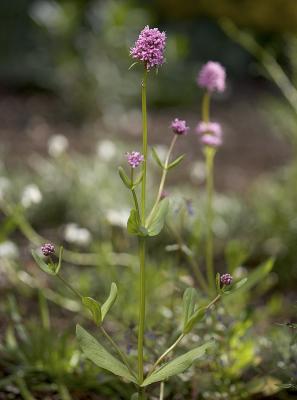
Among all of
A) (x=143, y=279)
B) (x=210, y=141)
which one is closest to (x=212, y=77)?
(x=210, y=141)

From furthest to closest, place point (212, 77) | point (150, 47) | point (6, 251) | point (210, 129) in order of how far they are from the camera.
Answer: point (6, 251)
point (210, 129)
point (212, 77)
point (150, 47)

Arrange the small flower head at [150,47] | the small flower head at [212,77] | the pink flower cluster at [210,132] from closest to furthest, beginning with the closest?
the small flower head at [150,47] → the small flower head at [212,77] → the pink flower cluster at [210,132]

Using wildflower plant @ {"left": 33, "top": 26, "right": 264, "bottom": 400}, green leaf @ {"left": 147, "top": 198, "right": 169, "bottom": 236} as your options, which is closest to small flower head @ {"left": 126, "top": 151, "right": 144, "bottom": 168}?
wildflower plant @ {"left": 33, "top": 26, "right": 264, "bottom": 400}

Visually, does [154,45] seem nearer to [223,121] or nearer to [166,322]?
[166,322]

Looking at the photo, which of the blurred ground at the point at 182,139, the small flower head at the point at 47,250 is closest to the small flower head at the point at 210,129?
the small flower head at the point at 47,250

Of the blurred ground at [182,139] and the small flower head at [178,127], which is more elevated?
the blurred ground at [182,139]

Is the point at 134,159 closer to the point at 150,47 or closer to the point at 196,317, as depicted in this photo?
the point at 150,47

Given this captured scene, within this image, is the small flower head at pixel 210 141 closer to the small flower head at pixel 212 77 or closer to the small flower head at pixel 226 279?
the small flower head at pixel 212 77
